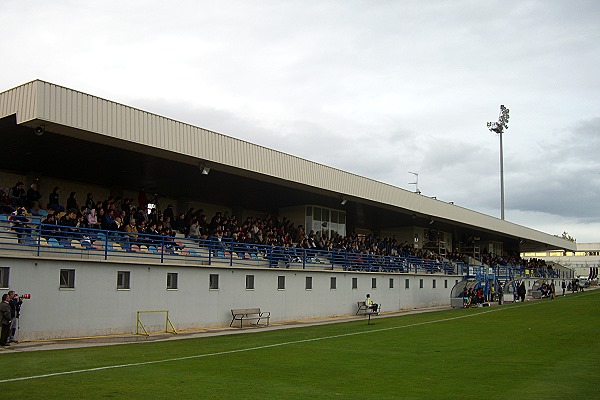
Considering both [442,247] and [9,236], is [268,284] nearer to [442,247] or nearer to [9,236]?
[9,236]

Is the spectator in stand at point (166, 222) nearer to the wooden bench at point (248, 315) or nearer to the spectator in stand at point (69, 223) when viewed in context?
the wooden bench at point (248, 315)

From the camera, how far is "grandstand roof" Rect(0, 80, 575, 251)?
22141 mm

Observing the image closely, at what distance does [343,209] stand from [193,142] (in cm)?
1922

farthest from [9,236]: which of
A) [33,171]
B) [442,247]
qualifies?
[442,247]

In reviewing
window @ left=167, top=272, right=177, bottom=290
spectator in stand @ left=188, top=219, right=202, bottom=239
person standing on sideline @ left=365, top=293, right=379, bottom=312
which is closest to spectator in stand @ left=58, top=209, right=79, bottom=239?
window @ left=167, top=272, right=177, bottom=290

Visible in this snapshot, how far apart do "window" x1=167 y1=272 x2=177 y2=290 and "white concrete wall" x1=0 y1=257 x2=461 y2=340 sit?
205 millimetres

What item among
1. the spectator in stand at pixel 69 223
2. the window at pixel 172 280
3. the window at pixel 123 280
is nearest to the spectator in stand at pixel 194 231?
the window at pixel 172 280

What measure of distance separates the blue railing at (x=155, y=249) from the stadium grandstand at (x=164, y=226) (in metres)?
0.08

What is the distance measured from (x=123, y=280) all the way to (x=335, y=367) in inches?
442

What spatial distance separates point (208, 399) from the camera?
11070 mm

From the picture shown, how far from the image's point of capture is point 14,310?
757 inches

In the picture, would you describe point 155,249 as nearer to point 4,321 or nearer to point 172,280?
point 172,280

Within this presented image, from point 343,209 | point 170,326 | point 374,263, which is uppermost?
point 343,209

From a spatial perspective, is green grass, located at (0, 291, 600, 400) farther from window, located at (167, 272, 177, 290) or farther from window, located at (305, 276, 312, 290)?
window, located at (305, 276, 312, 290)
